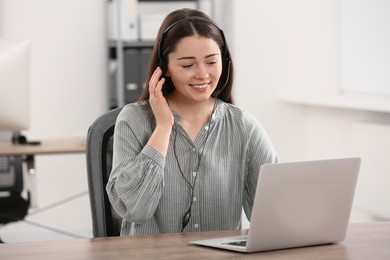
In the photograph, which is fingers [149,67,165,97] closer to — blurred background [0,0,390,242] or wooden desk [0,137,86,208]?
wooden desk [0,137,86,208]

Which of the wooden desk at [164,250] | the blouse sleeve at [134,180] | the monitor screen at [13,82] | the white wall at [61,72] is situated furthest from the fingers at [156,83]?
the white wall at [61,72]

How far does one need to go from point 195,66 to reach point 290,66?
2986mm

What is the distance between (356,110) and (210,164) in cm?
255

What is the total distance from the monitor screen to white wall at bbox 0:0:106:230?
A: 204 cm

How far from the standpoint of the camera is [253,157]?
2.19 m

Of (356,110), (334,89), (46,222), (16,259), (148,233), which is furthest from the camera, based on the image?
(46,222)

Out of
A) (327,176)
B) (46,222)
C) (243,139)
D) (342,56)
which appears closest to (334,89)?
(342,56)

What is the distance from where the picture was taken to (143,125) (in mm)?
2160

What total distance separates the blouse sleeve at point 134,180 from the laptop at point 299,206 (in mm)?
261

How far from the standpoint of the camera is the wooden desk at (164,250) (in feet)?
5.58

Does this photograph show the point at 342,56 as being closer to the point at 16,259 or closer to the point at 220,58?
the point at 220,58

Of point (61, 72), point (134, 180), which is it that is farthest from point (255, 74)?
point (134, 180)

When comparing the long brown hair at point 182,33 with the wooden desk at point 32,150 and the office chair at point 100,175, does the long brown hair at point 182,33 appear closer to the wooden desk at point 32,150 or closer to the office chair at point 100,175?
the office chair at point 100,175

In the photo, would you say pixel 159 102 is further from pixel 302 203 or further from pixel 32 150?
pixel 32 150
